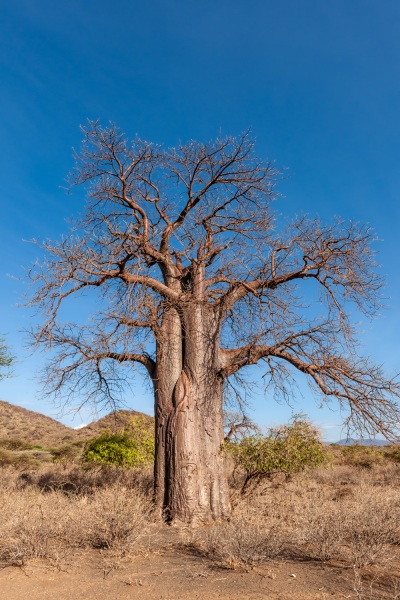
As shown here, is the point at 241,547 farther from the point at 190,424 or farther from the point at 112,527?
the point at 190,424

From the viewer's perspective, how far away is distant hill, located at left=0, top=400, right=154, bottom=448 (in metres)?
33.0

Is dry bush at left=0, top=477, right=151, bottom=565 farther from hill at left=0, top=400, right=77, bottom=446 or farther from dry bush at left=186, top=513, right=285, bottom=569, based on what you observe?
hill at left=0, top=400, right=77, bottom=446

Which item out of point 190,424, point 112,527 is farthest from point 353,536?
point 190,424

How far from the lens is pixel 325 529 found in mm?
5652

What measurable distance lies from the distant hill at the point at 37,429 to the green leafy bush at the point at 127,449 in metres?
14.0

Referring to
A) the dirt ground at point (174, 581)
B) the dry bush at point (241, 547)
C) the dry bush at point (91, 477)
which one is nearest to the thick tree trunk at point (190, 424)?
the dry bush at point (241, 547)

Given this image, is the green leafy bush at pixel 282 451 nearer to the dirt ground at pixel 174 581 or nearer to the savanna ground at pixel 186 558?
the savanna ground at pixel 186 558

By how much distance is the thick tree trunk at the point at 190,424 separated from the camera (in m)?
8.40

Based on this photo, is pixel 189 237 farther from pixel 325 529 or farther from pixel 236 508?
pixel 325 529

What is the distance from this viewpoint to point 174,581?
4.91 m

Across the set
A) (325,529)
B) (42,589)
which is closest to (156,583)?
(42,589)

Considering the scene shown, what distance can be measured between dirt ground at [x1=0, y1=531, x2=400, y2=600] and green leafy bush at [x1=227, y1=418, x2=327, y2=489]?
4.84m

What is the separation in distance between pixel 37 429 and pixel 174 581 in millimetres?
36145

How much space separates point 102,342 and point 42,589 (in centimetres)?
475
